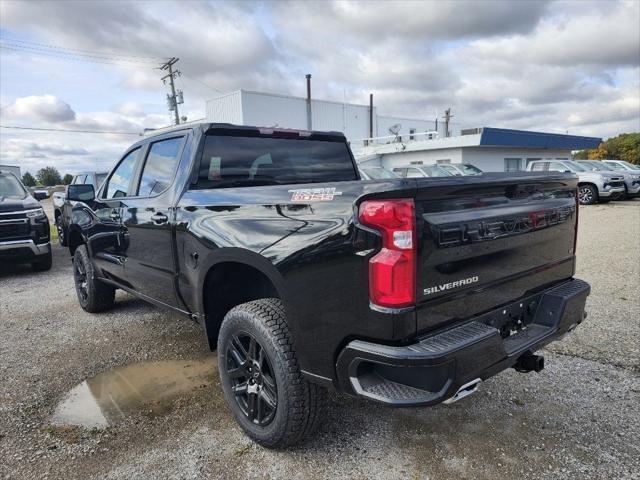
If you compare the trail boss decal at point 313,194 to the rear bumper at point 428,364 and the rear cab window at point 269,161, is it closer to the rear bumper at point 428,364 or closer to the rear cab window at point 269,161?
the rear bumper at point 428,364

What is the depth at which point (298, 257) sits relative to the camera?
2.23 m

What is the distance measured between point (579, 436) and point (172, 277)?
2.87 metres

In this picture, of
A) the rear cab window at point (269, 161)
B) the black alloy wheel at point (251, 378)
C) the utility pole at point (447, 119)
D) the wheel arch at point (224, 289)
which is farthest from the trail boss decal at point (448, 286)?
the utility pole at point (447, 119)

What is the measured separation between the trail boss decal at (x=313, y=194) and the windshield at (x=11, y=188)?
754cm

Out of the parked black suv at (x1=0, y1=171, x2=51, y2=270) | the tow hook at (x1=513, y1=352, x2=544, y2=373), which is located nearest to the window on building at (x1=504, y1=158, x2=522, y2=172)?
the parked black suv at (x1=0, y1=171, x2=51, y2=270)

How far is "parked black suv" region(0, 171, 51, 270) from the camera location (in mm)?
7254

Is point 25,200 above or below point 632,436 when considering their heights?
above

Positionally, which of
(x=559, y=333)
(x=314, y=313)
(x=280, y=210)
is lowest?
(x=559, y=333)

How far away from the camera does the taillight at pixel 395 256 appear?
6.31 feet

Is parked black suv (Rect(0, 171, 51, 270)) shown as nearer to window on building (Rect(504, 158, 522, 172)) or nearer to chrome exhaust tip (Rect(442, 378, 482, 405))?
chrome exhaust tip (Rect(442, 378, 482, 405))

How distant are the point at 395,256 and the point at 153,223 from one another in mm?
2254

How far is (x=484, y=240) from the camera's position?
7.24ft

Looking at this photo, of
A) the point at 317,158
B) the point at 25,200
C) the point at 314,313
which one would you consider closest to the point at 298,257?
the point at 314,313

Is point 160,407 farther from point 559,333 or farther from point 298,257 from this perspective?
point 559,333
